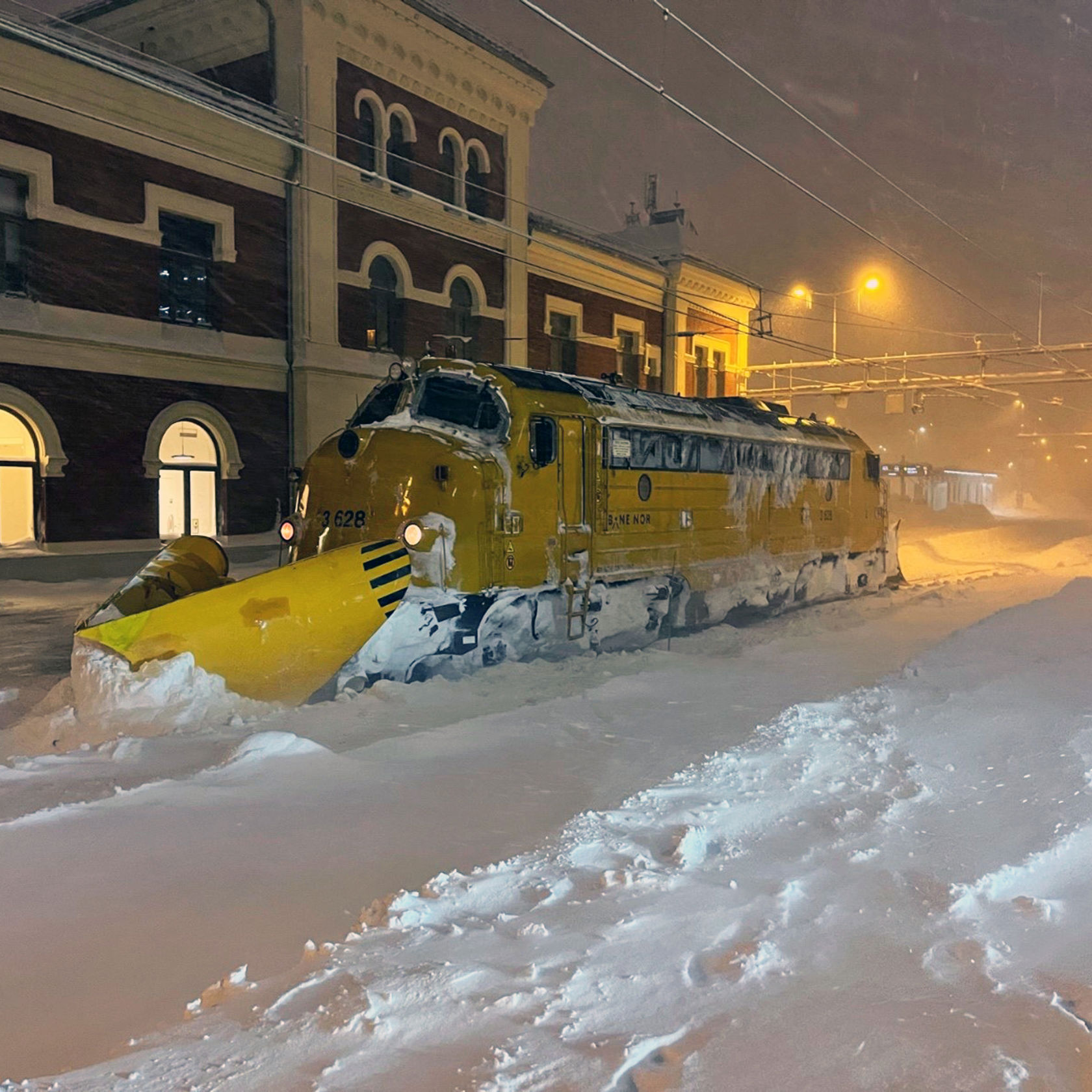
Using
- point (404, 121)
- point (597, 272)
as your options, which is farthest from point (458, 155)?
point (597, 272)

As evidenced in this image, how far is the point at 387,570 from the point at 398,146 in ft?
49.4

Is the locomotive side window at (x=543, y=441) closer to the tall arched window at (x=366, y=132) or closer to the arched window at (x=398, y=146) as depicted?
the tall arched window at (x=366, y=132)

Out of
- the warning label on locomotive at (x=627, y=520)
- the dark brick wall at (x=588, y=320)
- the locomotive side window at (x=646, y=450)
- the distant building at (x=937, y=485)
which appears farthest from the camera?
the distant building at (x=937, y=485)

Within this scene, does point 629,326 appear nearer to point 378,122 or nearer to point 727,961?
point 378,122

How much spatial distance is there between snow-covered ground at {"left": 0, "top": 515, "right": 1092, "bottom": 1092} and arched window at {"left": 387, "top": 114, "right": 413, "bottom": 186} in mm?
15874

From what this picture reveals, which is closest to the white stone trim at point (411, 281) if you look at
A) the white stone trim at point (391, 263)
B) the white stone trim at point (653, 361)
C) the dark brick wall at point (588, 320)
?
the white stone trim at point (391, 263)

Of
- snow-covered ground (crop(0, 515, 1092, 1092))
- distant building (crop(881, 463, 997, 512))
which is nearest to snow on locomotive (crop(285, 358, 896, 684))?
snow-covered ground (crop(0, 515, 1092, 1092))

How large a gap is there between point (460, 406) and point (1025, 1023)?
7.52 m

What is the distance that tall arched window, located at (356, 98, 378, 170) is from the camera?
63.3 ft

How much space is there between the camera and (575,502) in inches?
390

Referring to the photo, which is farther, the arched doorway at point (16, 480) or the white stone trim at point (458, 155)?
the white stone trim at point (458, 155)

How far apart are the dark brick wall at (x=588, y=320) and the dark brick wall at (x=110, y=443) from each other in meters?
8.50

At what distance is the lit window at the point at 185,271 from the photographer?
55.4 ft

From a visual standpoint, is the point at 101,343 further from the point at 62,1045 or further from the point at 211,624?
the point at 62,1045
